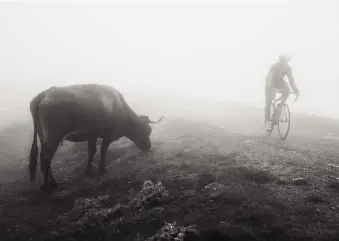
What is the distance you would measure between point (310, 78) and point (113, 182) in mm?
139436

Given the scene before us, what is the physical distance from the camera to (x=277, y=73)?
15422 millimetres

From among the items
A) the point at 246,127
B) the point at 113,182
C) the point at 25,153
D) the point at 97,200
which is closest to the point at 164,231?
the point at 97,200

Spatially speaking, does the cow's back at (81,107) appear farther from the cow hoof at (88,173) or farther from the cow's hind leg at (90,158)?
the cow hoof at (88,173)

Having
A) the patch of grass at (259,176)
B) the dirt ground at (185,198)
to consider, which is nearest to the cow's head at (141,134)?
the dirt ground at (185,198)

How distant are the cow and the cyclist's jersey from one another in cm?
767

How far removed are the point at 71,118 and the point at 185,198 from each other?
368 cm

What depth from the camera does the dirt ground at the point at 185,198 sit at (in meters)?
5.91

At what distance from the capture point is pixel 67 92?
884 centimetres

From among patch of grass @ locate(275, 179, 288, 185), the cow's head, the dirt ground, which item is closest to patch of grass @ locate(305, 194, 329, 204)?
the dirt ground

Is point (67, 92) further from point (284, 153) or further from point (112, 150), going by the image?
point (284, 153)

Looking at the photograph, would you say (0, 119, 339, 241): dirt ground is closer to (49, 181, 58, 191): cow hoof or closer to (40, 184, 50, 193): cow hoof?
(49, 181, 58, 191): cow hoof

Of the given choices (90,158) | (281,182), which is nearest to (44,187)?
(90,158)

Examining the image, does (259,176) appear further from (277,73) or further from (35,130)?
(277,73)

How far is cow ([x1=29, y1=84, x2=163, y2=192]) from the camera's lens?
8438 mm
